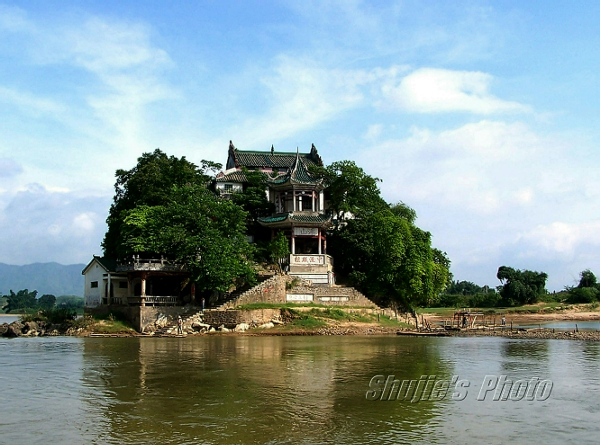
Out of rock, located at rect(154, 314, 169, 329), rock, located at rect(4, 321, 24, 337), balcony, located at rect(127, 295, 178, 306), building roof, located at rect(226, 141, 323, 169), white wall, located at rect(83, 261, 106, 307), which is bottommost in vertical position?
rock, located at rect(4, 321, 24, 337)

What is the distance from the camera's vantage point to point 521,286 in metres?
70.8

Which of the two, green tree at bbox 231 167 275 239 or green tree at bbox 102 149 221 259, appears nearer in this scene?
green tree at bbox 102 149 221 259

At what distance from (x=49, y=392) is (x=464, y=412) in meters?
11.3

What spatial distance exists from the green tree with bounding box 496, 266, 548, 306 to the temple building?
111ft

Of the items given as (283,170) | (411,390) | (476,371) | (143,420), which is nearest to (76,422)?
(143,420)

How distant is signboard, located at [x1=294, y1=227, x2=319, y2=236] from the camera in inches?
1770

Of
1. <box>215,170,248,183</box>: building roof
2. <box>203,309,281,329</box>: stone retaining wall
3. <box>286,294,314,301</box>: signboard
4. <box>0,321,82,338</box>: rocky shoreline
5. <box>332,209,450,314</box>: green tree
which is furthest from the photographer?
<box>215,170,248,183</box>: building roof

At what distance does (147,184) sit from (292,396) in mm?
30070

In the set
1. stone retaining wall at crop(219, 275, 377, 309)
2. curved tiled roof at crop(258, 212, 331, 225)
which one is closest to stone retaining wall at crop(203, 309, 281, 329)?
stone retaining wall at crop(219, 275, 377, 309)

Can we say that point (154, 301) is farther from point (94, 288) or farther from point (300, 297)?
point (300, 297)

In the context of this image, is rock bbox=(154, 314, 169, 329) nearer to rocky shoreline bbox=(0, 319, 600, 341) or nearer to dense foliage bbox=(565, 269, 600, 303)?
rocky shoreline bbox=(0, 319, 600, 341)

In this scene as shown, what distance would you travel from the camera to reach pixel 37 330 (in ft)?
123

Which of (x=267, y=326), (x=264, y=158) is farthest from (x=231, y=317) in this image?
(x=264, y=158)

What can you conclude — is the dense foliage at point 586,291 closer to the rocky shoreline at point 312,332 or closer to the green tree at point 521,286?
the green tree at point 521,286
